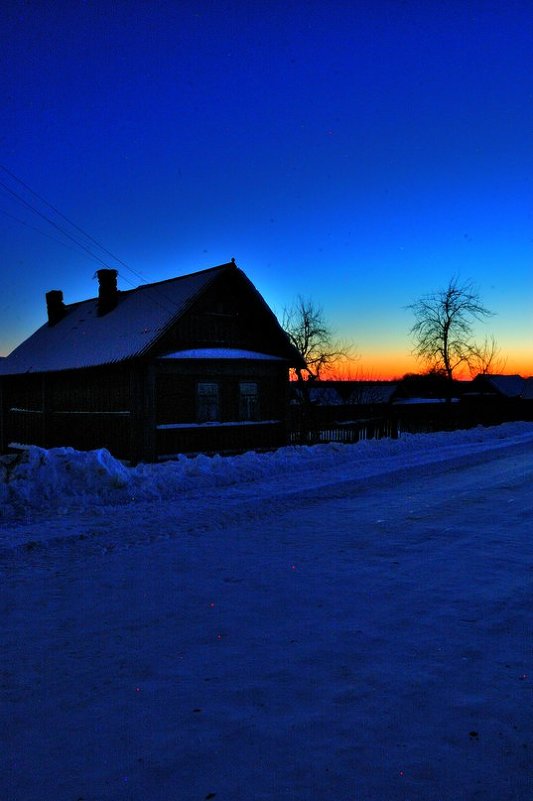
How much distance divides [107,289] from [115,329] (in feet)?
12.4

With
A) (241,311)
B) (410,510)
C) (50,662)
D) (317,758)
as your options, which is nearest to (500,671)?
(317,758)

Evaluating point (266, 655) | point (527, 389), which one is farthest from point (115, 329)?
point (527, 389)

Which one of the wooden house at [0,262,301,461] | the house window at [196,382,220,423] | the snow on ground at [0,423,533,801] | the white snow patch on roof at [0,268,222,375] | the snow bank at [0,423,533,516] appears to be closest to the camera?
the snow on ground at [0,423,533,801]

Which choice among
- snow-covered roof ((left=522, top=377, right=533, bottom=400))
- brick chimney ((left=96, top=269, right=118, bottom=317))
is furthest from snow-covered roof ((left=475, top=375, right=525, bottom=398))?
brick chimney ((left=96, top=269, right=118, bottom=317))

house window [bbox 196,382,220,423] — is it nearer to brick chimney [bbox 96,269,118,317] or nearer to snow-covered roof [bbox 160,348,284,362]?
snow-covered roof [bbox 160,348,284,362]

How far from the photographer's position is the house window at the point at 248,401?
20109 mm

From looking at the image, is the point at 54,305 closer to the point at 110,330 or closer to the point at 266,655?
the point at 110,330

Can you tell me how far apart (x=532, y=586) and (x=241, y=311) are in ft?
52.1

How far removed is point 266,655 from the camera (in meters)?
4.27

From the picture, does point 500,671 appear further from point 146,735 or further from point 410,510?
point 410,510

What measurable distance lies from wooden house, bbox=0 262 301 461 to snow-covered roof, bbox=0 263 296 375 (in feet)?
0.19

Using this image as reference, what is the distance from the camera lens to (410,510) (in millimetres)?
9688

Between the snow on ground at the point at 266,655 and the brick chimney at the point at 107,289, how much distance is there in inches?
586

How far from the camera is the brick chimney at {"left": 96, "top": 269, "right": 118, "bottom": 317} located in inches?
908
